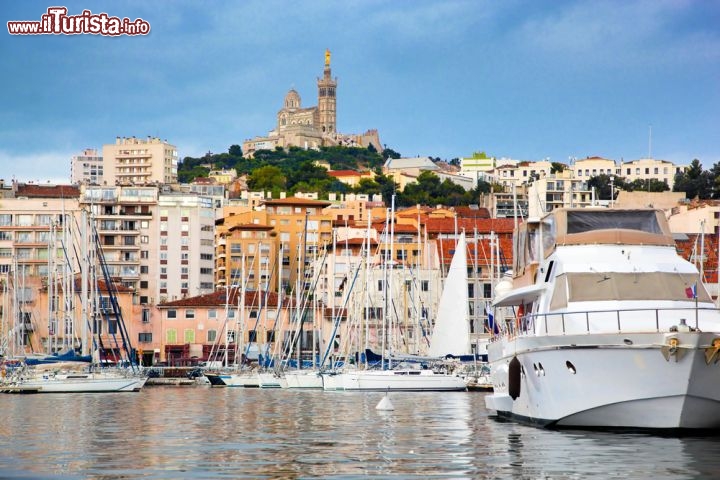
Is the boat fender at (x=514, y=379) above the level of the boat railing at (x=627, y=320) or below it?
below

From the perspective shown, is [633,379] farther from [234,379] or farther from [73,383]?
[234,379]

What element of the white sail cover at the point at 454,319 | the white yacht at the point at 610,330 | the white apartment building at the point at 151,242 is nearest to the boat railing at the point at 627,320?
the white yacht at the point at 610,330

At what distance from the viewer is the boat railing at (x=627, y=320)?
97.4 feet

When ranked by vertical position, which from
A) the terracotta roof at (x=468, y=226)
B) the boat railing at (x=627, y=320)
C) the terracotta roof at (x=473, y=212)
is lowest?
the boat railing at (x=627, y=320)

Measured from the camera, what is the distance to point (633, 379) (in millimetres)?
28438

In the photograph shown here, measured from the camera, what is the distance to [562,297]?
32.0 meters

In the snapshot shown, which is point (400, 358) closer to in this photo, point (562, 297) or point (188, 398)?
point (188, 398)

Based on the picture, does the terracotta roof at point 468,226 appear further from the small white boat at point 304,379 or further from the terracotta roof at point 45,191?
the small white boat at point 304,379

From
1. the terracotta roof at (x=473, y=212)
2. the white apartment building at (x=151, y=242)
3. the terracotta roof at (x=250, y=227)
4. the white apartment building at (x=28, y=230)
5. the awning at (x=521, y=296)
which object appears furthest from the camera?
the terracotta roof at (x=473, y=212)

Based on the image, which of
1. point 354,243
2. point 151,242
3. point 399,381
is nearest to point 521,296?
point 399,381

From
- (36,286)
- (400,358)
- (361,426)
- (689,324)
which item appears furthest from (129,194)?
(689,324)

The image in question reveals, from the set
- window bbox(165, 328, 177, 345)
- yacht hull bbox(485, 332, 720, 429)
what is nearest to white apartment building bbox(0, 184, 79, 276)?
window bbox(165, 328, 177, 345)

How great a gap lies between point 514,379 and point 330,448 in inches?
302

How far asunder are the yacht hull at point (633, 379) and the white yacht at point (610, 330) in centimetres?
2
